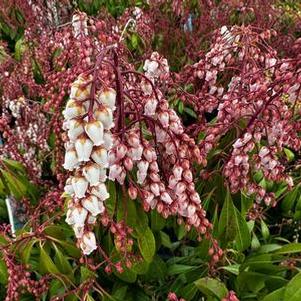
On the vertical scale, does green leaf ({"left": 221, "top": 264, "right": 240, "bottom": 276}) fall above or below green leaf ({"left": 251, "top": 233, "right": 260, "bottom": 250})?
below

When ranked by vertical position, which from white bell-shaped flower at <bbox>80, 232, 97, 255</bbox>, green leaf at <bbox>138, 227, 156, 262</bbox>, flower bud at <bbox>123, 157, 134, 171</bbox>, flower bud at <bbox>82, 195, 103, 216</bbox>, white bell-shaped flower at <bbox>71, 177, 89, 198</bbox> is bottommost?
green leaf at <bbox>138, 227, 156, 262</bbox>

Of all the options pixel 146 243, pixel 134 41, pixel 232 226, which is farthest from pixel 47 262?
pixel 134 41

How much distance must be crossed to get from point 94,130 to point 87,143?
0.03m

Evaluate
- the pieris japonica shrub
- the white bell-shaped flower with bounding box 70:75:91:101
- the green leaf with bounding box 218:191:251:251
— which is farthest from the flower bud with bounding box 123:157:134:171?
the green leaf with bounding box 218:191:251:251

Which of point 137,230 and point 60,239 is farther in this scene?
point 60,239

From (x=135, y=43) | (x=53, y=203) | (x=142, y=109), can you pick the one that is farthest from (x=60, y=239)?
(x=135, y=43)

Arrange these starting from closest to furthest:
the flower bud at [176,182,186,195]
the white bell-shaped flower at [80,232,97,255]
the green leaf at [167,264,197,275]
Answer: the white bell-shaped flower at [80,232,97,255] < the flower bud at [176,182,186,195] < the green leaf at [167,264,197,275]

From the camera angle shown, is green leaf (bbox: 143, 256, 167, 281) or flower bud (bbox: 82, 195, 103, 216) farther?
green leaf (bbox: 143, 256, 167, 281)

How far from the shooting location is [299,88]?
121cm

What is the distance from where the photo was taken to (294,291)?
1.22 m

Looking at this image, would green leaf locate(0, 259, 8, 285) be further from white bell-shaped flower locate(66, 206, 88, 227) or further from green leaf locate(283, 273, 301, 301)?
green leaf locate(283, 273, 301, 301)

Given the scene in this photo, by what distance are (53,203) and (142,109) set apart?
644 millimetres

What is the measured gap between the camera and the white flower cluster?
2.90 ft

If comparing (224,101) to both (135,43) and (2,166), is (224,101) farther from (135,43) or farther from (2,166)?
(135,43)
